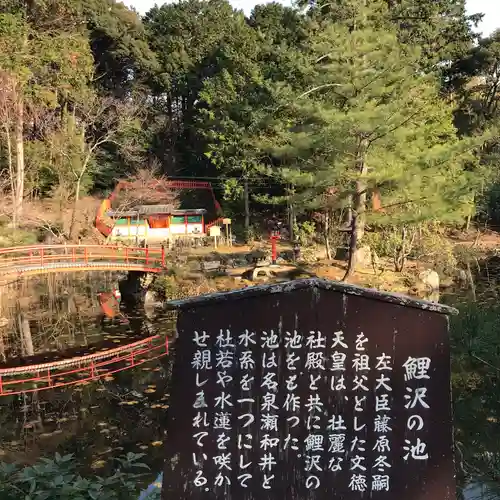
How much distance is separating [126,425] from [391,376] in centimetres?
536

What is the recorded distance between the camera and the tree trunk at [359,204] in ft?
41.0

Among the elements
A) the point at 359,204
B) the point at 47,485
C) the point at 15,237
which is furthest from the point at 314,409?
the point at 15,237

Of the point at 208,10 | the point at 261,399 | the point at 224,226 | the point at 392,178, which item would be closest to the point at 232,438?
the point at 261,399

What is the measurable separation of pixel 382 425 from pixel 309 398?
1.44 ft

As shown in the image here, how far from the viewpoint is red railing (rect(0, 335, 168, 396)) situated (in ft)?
27.5

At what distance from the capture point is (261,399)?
290 centimetres

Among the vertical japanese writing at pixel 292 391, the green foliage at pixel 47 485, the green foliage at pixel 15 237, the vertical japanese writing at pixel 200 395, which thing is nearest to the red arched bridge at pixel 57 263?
the green foliage at pixel 15 237

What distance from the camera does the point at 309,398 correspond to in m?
2.87

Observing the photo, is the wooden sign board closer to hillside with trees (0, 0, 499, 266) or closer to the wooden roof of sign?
the wooden roof of sign

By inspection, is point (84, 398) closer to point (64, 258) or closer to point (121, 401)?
point (121, 401)

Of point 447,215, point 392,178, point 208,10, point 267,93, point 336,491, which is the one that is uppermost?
point 208,10

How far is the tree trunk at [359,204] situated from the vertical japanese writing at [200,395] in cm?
1002

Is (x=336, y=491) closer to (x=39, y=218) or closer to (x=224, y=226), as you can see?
(x=39, y=218)

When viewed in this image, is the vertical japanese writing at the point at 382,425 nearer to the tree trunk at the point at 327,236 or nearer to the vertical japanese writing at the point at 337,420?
the vertical japanese writing at the point at 337,420
